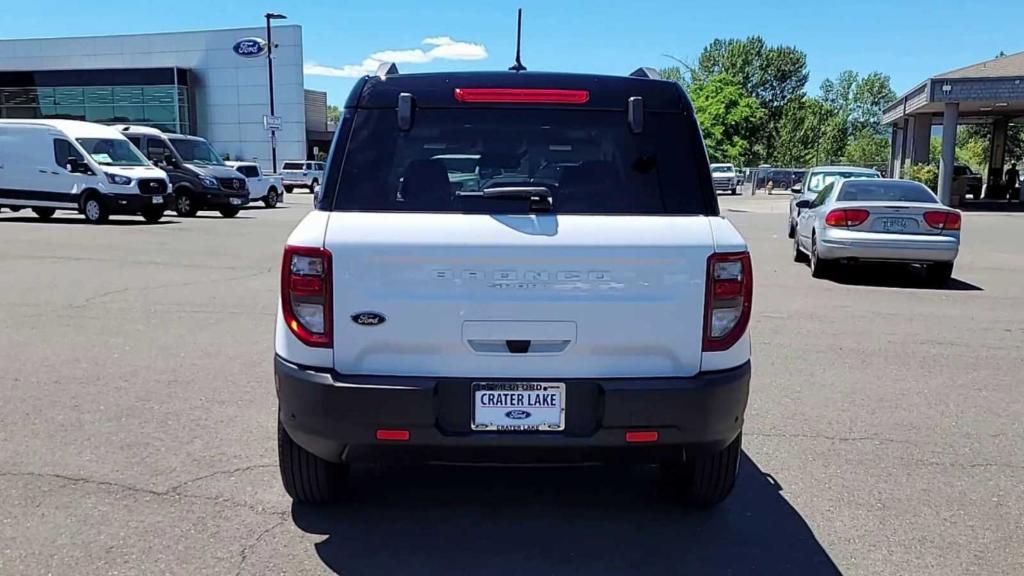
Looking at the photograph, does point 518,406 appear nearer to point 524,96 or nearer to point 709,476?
point 709,476

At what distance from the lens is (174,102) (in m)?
50.9

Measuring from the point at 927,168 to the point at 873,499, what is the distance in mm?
32708

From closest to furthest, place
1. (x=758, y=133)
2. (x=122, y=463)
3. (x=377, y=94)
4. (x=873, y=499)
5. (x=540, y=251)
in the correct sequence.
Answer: (x=540, y=251) → (x=377, y=94) → (x=873, y=499) → (x=122, y=463) → (x=758, y=133)

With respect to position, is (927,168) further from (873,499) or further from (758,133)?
(758,133)

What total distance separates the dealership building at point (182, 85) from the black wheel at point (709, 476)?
4983 centimetres

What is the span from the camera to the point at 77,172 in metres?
20.1

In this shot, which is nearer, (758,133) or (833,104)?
(758,133)

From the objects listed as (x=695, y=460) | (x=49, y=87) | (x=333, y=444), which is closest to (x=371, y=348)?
(x=333, y=444)

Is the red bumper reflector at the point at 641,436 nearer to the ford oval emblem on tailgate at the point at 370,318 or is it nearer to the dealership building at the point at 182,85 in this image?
the ford oval emblem on tailgate at the point at 370,318

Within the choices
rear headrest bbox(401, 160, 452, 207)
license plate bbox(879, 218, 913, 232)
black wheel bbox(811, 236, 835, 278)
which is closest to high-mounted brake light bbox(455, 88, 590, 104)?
rear headrest bbox(401, 160, 452, 207)

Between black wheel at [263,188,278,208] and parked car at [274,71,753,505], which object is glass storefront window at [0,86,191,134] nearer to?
black wheel at [263,188,278,208]

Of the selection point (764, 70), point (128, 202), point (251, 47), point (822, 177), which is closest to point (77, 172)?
point (128, 202)

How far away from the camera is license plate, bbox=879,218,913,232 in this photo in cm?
1126

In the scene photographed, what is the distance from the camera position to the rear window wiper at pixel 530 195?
3.35 metres
